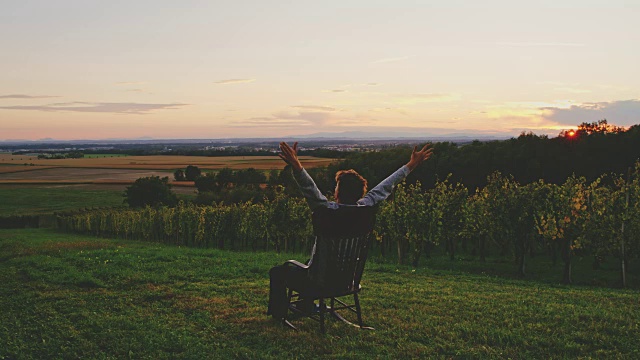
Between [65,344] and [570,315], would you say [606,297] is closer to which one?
[570,315]

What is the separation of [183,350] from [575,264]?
27346mm

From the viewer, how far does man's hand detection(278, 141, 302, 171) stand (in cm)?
540

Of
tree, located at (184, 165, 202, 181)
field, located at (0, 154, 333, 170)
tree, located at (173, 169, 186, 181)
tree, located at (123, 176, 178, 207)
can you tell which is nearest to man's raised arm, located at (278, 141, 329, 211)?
tree, located at (123, 176, 178, 207)

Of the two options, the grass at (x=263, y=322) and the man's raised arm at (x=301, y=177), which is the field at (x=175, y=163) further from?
the man's raised arm at (x=301, y=177)

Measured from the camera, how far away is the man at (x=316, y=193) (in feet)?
18.1

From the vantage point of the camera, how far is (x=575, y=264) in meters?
27.7

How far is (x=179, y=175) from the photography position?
91750 mm

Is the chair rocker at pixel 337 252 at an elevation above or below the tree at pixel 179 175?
above

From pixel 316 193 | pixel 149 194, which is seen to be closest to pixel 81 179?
pixel 149 194

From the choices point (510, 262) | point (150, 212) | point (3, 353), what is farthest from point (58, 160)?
point (3, 353)

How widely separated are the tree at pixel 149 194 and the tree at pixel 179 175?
1936 centimetres

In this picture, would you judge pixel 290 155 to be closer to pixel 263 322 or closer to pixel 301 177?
pixel 301 177

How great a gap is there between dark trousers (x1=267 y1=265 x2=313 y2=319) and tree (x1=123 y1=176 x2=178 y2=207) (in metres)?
65.1

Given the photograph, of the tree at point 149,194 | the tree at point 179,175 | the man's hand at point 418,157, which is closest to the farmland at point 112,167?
the tree at point 179,175
